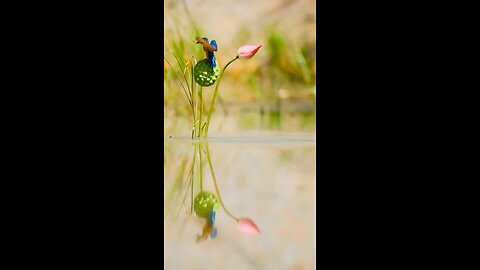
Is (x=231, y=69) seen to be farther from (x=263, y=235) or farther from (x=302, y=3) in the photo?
(x=263, y=235)

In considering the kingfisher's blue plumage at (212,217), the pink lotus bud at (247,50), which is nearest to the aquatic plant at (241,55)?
the pink lotus bud at (247,50)

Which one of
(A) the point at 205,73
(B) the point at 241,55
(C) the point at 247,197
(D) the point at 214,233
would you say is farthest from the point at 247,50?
(D) the point at 214,233

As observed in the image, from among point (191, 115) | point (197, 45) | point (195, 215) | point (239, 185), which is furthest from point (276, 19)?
point (195, 215)

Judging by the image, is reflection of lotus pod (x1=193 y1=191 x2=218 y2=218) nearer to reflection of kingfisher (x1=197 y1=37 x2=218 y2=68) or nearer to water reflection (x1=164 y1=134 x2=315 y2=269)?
water reflection (x1=164 y1=134 x2=315 y2=269)

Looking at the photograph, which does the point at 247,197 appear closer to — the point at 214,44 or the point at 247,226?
the point at 247,226

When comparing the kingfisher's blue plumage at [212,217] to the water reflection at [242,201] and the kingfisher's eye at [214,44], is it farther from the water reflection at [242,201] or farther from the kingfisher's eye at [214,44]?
the kingfisher's eye at [214,44]

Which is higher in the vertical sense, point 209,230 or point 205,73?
point 205,73
